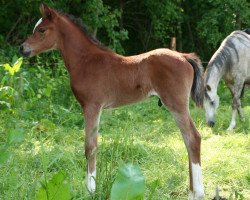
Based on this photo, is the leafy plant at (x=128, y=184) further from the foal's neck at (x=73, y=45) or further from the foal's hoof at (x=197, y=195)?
the foal's neck at (x=73, y=45)

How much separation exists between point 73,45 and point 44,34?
27cm

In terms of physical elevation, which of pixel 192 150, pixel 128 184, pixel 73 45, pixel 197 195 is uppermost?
pixel 128 184

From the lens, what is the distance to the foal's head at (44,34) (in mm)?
3912

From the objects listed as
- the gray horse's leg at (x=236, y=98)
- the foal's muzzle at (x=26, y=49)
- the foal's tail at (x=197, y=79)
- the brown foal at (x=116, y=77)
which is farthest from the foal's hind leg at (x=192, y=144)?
the gray horse's leg at (x=236, y=98)

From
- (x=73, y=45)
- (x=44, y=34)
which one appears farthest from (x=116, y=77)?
(x=44, y=34)

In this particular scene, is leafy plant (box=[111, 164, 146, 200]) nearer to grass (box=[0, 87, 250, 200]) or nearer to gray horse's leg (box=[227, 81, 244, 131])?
grass (box=[0, 87, 250, 200])

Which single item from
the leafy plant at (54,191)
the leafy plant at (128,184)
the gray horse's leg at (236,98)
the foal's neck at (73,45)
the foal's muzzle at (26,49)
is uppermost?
the leafy plant at (128,184)

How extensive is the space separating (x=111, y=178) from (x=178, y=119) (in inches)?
43.5

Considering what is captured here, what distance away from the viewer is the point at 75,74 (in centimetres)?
385

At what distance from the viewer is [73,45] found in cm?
393

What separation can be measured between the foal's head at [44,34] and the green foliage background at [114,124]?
32 centimetres

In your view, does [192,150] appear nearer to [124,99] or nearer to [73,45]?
[124,99]

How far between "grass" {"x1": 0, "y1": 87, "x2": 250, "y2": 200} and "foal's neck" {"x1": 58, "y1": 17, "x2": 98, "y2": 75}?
57 centimetres

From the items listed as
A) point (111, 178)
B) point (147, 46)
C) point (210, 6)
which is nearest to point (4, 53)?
point (147, 46)
